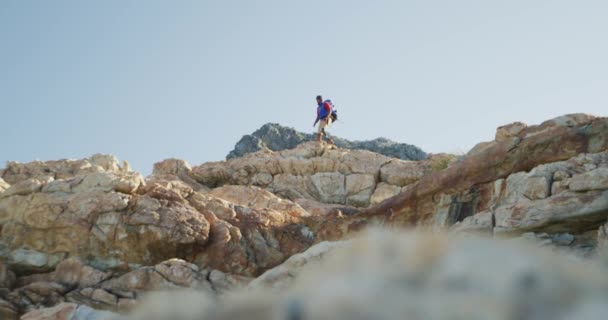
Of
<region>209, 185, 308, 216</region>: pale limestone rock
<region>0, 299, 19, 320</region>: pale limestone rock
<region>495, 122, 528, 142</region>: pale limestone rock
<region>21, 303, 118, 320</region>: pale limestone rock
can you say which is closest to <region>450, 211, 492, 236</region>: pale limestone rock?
<region>21, 303, 118, 320</region>: pale limestone rock

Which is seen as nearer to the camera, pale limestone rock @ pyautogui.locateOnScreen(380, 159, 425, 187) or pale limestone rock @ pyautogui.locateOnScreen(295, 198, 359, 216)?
pale limestone rock @ pyautogui.locateOnScreen(295, 198, 359, 216)

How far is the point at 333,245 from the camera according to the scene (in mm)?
11055

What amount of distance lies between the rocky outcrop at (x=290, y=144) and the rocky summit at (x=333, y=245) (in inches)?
1429

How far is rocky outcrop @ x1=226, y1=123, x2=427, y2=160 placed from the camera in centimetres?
6462

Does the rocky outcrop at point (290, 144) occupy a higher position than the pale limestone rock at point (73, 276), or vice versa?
the rocky outcrop at point (290, 144)

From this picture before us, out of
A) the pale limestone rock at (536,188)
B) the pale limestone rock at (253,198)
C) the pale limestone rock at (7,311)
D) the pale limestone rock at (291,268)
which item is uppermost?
the pale limestone rock at (253,198)

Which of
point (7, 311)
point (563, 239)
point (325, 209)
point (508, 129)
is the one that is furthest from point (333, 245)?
point (508, 129)

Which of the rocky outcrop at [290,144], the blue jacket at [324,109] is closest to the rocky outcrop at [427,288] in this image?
the blue jacket at [324,109]

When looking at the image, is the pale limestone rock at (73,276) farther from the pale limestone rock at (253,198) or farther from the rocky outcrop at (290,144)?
the rocky outcrop at (290,144)

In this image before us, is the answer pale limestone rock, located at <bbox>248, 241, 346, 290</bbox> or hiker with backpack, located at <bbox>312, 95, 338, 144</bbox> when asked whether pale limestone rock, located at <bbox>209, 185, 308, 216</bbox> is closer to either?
hiker with backpack, located at <bbox>312, 95, 338, 144</bbox>

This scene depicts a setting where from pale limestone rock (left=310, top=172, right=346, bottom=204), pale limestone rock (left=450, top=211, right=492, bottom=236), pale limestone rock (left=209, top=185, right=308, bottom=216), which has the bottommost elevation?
pale limestone rock (left=450, top=211, right=492, bottom=236)

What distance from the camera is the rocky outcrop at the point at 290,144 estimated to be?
212ft

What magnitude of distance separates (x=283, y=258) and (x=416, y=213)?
15.5 feet

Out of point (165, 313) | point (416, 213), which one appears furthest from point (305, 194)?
point (165, 313)
